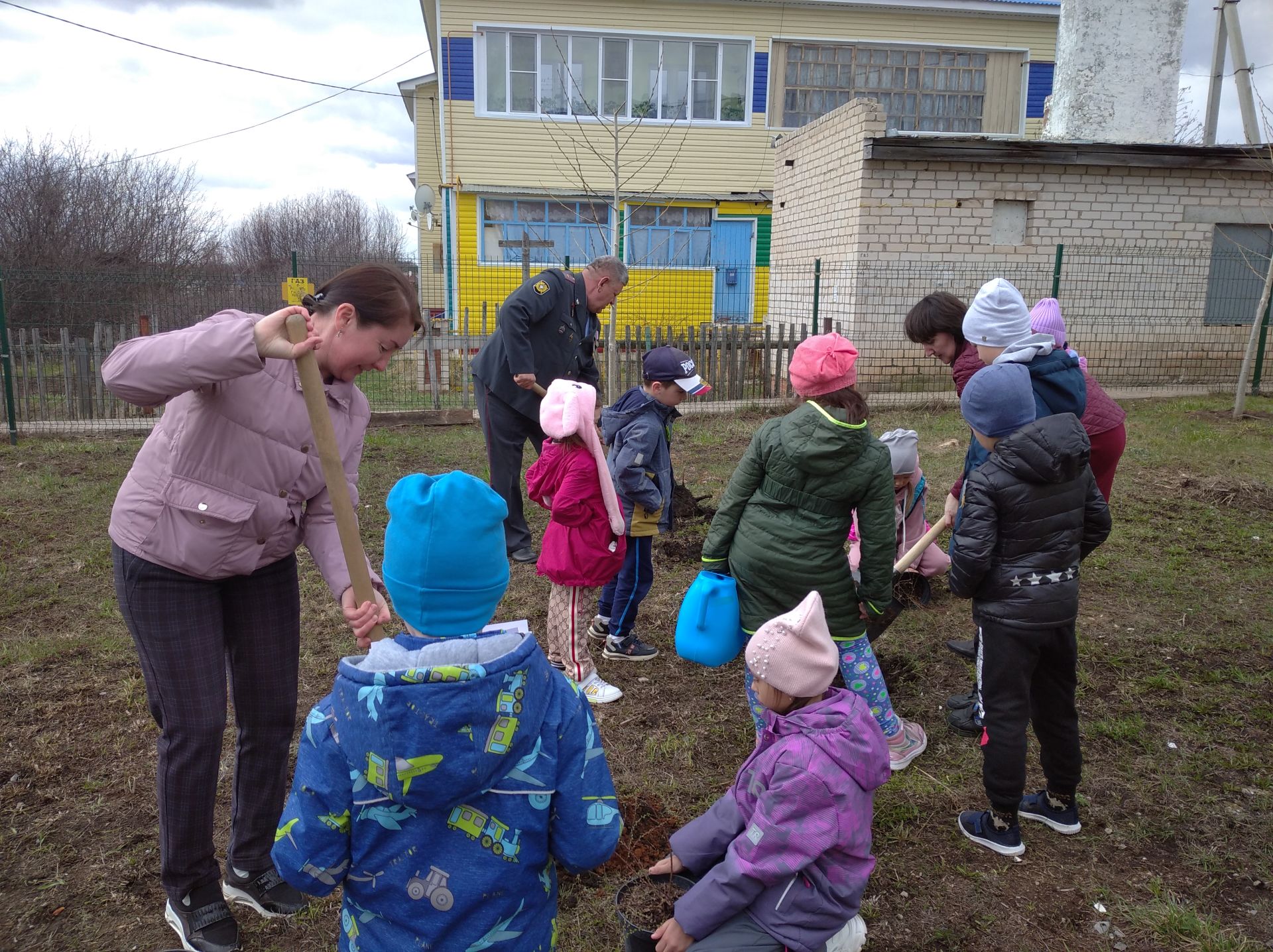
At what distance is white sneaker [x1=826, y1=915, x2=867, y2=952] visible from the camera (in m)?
2.06

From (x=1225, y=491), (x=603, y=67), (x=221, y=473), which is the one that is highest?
(x=603, y=67)

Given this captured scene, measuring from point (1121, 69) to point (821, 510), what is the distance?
1552 centimetres

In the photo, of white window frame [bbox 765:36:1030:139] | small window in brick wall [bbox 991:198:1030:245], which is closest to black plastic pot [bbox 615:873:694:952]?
small window in brick wall [bbox 991:198:1030:245]

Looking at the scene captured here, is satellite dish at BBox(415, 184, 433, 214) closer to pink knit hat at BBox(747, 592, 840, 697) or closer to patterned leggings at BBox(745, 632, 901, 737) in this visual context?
patterned leggings at BBox(745, 632, 901, 737)

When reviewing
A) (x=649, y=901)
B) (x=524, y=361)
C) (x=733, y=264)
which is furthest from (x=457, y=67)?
(x=649, y=901)

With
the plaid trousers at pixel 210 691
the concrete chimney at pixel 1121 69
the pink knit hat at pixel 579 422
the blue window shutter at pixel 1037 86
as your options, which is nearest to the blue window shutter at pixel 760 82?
the blue window shutter at pixel 1037 86

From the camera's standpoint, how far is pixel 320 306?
2.14 m

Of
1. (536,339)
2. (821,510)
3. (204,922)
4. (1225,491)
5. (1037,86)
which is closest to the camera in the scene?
(204,922)

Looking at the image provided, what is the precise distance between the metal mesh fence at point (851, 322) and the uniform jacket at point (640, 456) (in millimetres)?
6666

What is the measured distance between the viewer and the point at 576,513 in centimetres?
377

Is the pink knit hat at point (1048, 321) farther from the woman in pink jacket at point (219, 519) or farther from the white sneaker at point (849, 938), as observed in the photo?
the woman in pink jacket at point (219, 519)

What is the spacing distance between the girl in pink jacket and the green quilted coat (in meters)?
0.80

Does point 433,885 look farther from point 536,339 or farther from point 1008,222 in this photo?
point 1008,222

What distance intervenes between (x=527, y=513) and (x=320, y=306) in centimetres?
490
